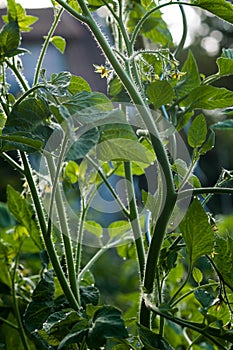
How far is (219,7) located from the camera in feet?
1.24

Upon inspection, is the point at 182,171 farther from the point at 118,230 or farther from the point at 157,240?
the point at 118,230

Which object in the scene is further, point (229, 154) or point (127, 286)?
point (229, 154)

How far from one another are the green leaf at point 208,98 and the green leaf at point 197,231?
11cm

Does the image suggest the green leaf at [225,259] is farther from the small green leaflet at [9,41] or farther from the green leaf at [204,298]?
the small green leaflet at [9,41]

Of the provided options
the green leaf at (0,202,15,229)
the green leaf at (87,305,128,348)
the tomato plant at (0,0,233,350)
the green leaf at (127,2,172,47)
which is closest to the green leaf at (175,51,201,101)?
the tomato plant at (0,0,233,350)

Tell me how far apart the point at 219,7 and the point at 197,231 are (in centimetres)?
14

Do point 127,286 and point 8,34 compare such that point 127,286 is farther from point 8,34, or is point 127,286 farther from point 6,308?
point 8,34

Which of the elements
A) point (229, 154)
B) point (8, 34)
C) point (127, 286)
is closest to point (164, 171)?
point (8, 34)

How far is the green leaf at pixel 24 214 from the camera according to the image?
0.52m

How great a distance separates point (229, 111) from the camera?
414 mm

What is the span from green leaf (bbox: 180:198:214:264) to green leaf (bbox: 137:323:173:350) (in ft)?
0.17

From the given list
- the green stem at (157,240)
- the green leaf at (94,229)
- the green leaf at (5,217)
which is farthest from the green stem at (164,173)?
the green leaf at (5,217)

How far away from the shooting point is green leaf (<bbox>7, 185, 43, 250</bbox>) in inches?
20.6

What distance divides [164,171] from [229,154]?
3424 millimetres
